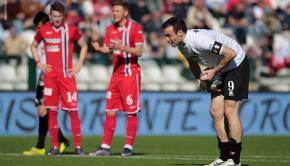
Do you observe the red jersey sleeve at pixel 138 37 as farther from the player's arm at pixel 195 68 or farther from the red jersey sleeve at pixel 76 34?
the player's arm at pixel 195 68

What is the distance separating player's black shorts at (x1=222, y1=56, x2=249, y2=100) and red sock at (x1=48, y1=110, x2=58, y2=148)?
3.61 meters

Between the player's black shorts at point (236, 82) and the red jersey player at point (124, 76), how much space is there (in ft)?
8.70

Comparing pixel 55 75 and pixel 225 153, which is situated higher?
pixel 55 75

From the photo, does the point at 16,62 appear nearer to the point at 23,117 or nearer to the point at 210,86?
the point at 23,117

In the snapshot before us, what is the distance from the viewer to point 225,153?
11836 mm

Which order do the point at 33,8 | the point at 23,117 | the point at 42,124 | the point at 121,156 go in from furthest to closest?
the point at 33,8 < the point at 23,117 < the point at 42,124 < the point at 121,156

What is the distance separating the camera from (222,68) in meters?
11.4

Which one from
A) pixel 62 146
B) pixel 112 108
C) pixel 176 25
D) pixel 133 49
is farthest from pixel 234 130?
pixel 62 146

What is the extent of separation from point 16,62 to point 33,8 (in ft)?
11.9

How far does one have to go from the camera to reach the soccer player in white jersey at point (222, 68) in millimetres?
11344

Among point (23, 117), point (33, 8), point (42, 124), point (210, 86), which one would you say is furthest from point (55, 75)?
point (33, 8)

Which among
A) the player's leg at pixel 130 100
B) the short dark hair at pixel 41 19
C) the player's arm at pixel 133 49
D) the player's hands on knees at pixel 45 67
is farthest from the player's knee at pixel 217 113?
the short dark hair at pixel 41 19

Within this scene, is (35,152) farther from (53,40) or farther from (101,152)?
(53,40)

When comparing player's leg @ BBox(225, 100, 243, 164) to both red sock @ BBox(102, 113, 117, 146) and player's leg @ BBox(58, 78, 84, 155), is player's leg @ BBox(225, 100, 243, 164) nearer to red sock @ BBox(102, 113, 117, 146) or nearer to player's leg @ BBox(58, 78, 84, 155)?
red sock @ BBox(102, 113, 117, 146)
